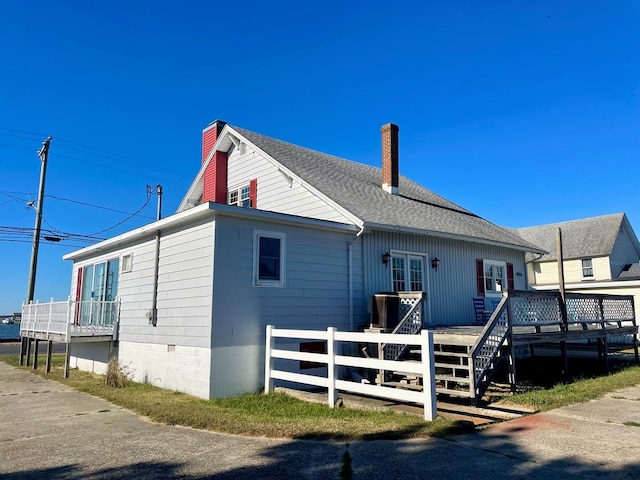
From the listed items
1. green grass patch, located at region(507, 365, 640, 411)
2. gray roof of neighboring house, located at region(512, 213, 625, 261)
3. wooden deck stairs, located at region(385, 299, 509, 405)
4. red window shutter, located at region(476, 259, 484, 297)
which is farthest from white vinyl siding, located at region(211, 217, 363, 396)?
gray roof of neighboring house, located at region(512, 213, 625, 261)

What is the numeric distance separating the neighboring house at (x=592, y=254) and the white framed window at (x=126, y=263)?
2417 cm

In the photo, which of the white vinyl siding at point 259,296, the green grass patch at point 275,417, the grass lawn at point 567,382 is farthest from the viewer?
the white vinyl siding at point 259,296

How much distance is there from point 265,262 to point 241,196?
6030 mm

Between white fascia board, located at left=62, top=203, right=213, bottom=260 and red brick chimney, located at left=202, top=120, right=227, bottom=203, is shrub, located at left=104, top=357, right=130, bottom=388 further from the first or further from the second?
red brick chimney, located at left=202, top=120, right=227, bottom=203

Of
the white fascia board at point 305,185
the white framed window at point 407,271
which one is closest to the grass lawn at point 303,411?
the white framed window at point 407,271

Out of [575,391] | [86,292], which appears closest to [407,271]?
[575,391]

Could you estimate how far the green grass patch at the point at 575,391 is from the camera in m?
8.20

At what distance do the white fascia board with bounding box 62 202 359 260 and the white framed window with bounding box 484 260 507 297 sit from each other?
645 centimetres

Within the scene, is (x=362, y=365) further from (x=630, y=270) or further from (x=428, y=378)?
(x=630, y=270)

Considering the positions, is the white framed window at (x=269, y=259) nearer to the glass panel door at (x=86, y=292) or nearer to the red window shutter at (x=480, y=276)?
the glass panel door at (x=86, y=292)

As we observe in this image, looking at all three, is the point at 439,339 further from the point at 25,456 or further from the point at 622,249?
the point at 622,249

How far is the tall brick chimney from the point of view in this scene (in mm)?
15600

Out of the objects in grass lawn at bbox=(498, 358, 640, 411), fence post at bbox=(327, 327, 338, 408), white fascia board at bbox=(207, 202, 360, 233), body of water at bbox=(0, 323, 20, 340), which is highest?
white fascia board at bbox=(207, 202, 360, 233)

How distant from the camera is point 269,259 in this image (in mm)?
10000
